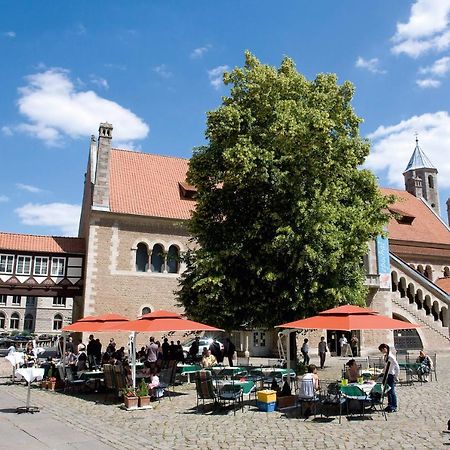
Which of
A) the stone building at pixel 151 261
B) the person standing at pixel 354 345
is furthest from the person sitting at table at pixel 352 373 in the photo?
the person standing at pixel 354 345

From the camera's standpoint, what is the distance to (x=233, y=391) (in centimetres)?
1173

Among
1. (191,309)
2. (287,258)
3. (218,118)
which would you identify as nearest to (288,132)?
(218,118)

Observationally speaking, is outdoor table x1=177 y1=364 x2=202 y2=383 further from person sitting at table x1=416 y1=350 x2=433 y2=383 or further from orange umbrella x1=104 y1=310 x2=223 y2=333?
person sitting at table x1=416 y1=350 x2=433 y2=383

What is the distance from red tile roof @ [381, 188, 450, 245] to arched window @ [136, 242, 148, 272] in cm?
1938

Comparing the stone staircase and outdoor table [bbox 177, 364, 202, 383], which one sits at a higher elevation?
the stone staircase

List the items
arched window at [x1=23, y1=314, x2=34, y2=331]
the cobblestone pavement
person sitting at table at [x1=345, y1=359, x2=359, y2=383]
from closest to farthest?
the cobblestone pavement < person sitting at table at [x1=345, y1=359, x2=359, y2=383] < arched window at [x1=23, y1=314, x2=34, y2=331]

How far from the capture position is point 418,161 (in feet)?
176

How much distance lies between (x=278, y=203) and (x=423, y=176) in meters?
40.0

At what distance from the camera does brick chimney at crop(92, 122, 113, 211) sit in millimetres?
29841

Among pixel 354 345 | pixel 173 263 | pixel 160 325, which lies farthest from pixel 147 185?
pixel 160 325

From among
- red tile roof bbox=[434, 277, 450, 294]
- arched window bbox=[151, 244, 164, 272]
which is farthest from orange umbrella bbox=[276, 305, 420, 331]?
red tile roof bbox=[434, 277, 450, 294]

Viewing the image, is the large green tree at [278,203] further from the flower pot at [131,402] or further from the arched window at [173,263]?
the arched window at [173,263]

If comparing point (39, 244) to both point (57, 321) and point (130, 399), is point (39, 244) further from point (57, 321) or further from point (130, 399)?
point (57, 321)

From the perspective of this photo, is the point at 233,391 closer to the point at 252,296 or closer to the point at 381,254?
the point at 252,296
